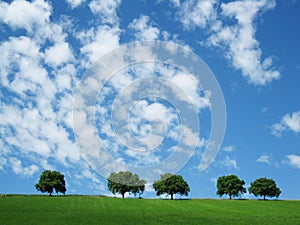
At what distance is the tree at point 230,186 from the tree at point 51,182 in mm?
38248

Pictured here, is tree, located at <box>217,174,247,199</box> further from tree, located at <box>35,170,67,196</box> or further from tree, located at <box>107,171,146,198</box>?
tree, located at <box>35,170,67,196</box>

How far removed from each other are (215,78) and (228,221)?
22105 mm

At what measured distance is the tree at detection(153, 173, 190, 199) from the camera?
87500 millimetres

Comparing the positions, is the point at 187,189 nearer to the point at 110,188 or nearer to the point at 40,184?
the point at 110,188

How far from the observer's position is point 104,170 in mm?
25562

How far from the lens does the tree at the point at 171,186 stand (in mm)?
87500

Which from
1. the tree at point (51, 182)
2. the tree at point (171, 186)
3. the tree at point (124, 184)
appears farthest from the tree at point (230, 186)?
the tree at point (51, 182)

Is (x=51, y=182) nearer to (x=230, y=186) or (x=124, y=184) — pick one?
(x=124, y=184)

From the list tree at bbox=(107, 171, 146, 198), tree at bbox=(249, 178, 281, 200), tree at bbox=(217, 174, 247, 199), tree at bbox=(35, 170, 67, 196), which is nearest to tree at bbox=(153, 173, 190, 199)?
tree at bbox=(107, 171, 146, 198)

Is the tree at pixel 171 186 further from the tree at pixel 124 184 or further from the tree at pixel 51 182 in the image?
the tree at pixel 51 182

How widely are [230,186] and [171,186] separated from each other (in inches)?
589

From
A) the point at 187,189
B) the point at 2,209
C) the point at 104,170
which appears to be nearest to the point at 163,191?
the point at 187,189

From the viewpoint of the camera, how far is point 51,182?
284ft

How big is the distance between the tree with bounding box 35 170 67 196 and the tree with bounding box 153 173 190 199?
22.5 m
